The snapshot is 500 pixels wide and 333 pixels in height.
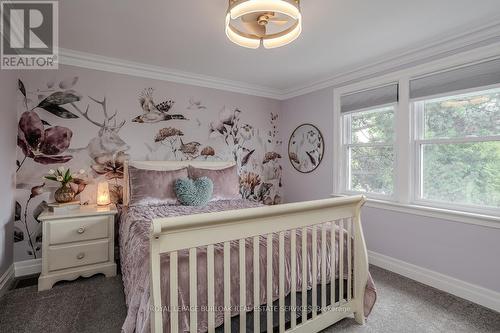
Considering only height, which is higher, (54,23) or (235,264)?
(54,23)

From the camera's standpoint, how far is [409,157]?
254cm

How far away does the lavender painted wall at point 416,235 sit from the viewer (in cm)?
204

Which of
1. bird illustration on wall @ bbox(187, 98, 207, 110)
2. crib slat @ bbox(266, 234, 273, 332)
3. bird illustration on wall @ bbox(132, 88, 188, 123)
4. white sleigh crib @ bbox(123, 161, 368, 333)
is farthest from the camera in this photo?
bird illustration on wall @ bbox(187, 98, 207, 110)

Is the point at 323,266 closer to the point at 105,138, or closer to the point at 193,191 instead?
the point at 193,191

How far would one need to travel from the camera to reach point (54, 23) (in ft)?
6.72

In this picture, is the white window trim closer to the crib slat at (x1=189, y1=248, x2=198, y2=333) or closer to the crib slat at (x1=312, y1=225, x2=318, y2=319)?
the crib slat at (x1=312, y1=225, x2=318, y2=319)

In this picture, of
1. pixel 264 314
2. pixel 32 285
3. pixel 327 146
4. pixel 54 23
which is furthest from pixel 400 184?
pixel 32 285

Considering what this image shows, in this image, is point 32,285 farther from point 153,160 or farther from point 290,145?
point 290,145

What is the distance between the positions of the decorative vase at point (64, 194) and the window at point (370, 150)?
311 centimetres

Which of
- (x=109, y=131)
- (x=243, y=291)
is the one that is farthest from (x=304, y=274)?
(x=109, y=131)

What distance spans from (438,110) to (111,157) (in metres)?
3.44

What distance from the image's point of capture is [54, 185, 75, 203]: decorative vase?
94.9 inches

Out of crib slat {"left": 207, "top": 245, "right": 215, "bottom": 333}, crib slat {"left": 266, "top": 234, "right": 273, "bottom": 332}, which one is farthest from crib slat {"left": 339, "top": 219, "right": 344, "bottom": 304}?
crib slat {"left": 207, "top": 245, "right": 215, "bottom": 333}

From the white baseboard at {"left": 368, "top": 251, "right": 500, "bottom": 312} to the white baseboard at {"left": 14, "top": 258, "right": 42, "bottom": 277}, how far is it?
3.52 metres
